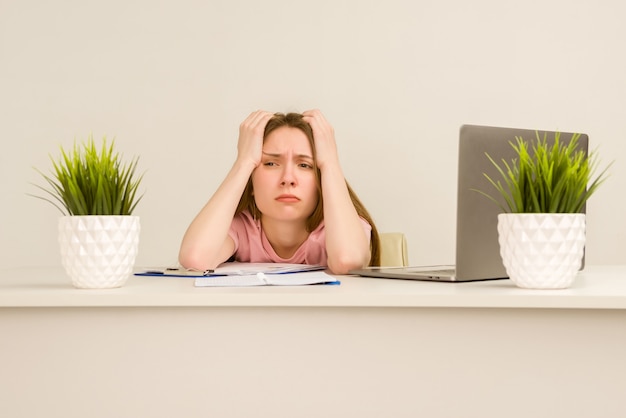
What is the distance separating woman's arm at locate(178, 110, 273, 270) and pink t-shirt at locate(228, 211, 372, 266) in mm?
169

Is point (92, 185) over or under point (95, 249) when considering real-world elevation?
over

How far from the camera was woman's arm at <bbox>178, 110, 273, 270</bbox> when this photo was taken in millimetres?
1843

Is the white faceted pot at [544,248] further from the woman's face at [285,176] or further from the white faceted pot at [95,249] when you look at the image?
the woman's face at [285,176]

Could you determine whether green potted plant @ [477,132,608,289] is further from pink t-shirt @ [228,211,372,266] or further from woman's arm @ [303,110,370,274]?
pink t-shirt @ [228,211,372,266]

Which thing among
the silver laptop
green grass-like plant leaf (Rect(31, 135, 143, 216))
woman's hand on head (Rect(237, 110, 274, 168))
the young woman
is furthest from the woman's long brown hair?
green grass-like plant leaf (Rect(31, 135, 143, 216))

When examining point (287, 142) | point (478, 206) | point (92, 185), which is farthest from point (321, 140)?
point (92, 185)

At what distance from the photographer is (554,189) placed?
1169 millimetres

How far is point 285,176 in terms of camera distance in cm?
201

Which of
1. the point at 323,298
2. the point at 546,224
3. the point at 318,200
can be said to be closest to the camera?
the point at 323,298

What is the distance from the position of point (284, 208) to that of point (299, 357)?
1.00 metres

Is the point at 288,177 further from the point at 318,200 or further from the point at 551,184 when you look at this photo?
the point at 551,184

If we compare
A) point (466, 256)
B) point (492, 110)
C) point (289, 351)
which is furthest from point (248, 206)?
point (492, 110)

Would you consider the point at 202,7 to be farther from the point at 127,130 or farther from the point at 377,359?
the point at 377,359

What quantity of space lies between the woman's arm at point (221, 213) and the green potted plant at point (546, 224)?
88 cm
